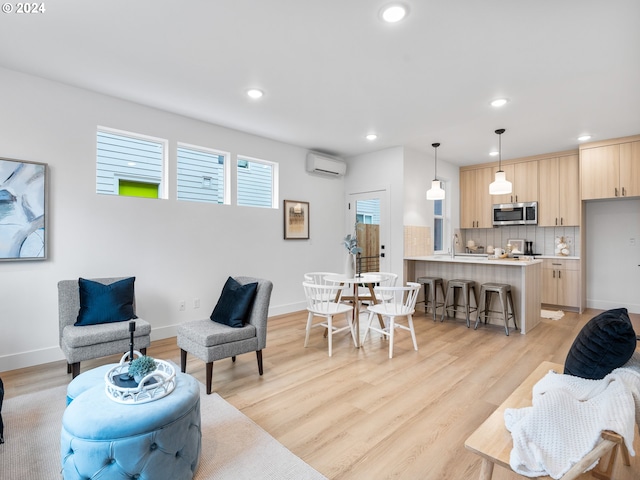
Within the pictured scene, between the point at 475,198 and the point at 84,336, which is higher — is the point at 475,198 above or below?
above

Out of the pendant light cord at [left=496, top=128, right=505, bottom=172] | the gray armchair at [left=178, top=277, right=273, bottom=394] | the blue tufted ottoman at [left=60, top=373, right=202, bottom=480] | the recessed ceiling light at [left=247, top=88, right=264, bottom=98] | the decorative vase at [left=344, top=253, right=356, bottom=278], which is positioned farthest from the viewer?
the pendant light cord at [left=496, top=128, right=505, bottom=172]

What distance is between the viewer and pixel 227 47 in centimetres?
274

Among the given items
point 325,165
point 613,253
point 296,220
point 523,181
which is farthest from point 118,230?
point 613,253

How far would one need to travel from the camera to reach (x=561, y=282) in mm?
5801

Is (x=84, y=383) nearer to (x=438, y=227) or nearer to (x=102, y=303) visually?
(x=102, y=303)

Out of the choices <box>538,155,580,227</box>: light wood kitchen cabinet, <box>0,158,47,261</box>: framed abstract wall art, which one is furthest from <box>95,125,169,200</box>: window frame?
<box>538,155,580,227</box>: light wood kitchen cabinet

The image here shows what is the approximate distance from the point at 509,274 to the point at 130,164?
5155 millimetres

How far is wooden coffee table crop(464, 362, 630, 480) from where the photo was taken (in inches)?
40.8

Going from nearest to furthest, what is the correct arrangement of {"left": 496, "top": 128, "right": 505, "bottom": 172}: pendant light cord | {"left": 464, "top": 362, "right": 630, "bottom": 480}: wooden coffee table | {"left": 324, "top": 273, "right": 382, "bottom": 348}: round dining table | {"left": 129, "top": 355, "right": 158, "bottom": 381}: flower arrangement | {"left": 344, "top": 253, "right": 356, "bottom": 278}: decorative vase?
{"left": 464, "top": 362, "right": 630, "bottom": 480}: wooden coffee table
{"left": 129, "top": 355, "right": 158, "bottom": 381}: flower arrangement
{"left": 324, "top": 273, "right": 382, "bottom": 348}: round dining table
{"left": 344, "top": 253, "right": 356, "bottom": 278}: decorative vase
{"left": 496, "top": 128, "right": 505, "bottom": 172}: pendant light cord

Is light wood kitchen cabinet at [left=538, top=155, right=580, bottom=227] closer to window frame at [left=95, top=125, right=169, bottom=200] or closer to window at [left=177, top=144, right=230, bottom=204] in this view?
window at [left=177, top=144, right=230, bottom=204]

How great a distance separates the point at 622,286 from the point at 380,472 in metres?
6.25

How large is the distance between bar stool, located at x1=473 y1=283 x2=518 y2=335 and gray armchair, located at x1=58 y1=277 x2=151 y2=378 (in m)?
4.16

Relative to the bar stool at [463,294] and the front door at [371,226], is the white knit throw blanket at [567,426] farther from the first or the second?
the front door at [371,226]

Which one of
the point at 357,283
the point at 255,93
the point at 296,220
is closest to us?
the point at 255,93
